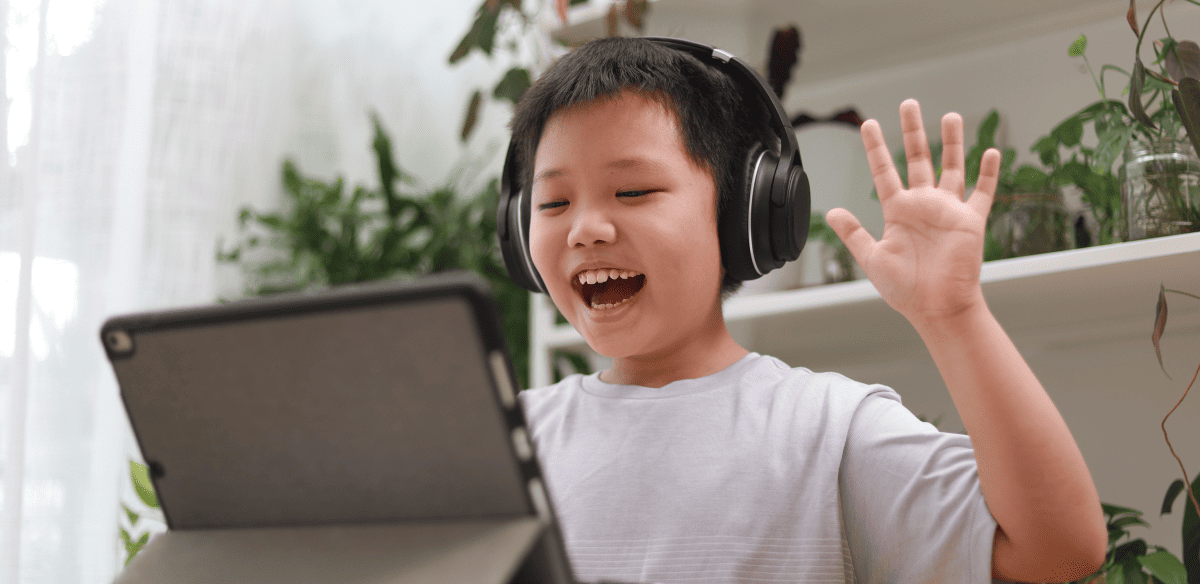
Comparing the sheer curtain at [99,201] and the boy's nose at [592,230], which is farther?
the sheer curtain at [99,201]

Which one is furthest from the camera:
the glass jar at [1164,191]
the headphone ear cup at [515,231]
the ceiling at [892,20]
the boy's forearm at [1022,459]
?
the ceiling at [892,20]

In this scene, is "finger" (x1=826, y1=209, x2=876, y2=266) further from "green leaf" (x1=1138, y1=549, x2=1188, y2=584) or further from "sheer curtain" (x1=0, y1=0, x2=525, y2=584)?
"sheer curtain" (x1=0, y1=0, x2=525, y2=584)

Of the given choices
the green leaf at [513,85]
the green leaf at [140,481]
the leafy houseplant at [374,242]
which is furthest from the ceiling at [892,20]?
the green leaf at [140,481]

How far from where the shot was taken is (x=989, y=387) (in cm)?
57

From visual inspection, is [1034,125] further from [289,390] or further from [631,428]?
[289,390]

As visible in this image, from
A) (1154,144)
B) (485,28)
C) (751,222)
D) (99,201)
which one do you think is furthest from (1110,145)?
(99,201)

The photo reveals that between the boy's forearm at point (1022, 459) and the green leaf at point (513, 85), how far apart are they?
1.07m

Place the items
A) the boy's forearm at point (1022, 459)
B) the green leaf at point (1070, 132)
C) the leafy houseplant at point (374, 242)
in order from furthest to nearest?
the leafy houseplant at point (374, 242), the green leaf at point (1070, 132), the boy's forearm at point (1022, 459)

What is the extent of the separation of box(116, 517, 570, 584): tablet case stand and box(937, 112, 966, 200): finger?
0.47 metres

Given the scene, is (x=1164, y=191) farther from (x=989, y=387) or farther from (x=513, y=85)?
(x=513, y=85)

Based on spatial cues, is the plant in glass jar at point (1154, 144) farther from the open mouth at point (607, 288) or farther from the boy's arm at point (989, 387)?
the open mouth at point (607, 288)

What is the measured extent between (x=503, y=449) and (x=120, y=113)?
1418mm

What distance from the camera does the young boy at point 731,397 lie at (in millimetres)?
578

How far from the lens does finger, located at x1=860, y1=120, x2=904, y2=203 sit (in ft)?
2.17
